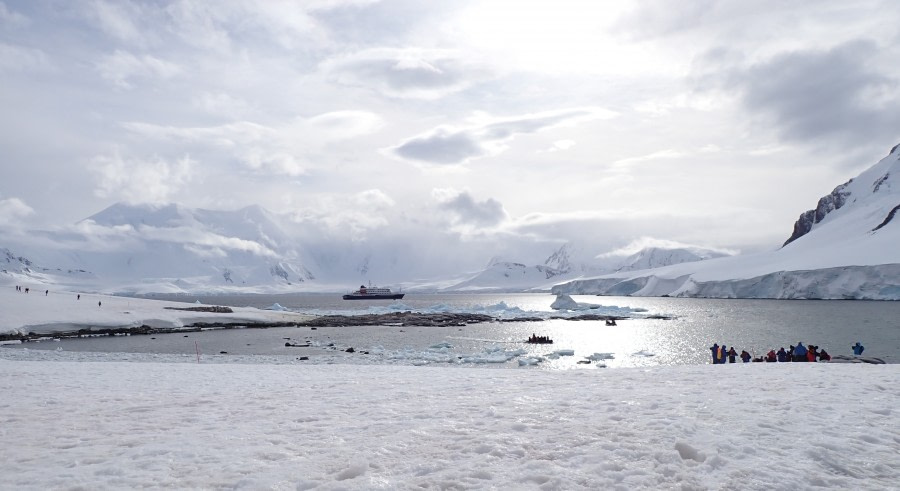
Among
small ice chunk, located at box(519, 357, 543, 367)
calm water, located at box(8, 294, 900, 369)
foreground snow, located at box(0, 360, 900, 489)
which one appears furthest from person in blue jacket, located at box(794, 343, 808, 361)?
foreground snow, located at box(0, 360, 900, 489)

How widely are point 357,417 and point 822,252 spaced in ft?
582

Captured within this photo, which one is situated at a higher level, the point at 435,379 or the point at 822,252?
the point at 822,252

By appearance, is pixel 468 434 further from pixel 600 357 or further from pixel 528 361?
pixel 600 357

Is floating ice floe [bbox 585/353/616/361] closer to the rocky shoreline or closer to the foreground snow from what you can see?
the foreground snow

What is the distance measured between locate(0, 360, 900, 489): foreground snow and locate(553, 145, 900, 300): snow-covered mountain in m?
139

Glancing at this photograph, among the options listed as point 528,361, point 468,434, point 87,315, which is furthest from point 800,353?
point 87,315

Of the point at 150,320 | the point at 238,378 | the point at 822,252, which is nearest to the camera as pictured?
the point at 238,378

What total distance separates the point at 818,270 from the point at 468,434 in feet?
492

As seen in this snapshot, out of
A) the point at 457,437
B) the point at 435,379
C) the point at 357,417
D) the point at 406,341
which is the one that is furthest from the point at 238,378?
the point at 406,341

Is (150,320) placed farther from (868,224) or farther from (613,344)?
(868,224)

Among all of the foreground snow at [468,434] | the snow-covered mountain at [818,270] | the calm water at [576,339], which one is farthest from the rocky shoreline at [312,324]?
the snow-covered mountain at [818,270]

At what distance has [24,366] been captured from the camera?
62.8 ft

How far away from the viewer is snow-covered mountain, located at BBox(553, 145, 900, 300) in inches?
5005

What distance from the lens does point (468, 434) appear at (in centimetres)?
909
